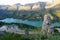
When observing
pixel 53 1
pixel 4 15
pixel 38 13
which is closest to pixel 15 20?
pixel 4 15

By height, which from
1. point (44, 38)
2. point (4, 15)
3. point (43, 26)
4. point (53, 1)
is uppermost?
point (53, 1)

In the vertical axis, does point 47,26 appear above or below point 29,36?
above

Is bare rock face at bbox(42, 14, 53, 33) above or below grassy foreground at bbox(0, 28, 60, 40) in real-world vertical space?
above

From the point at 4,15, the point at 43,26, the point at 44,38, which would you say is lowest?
the point at 44,38

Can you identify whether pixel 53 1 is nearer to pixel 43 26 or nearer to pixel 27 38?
pixel 43 26

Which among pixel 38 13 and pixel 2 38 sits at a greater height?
pixel 38 13

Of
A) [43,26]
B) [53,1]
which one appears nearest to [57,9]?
[53,1]

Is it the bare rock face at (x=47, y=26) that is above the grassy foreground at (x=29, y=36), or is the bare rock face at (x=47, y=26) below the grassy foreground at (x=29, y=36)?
above

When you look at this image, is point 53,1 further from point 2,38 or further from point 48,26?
point 2,38

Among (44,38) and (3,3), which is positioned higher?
(3,3)
